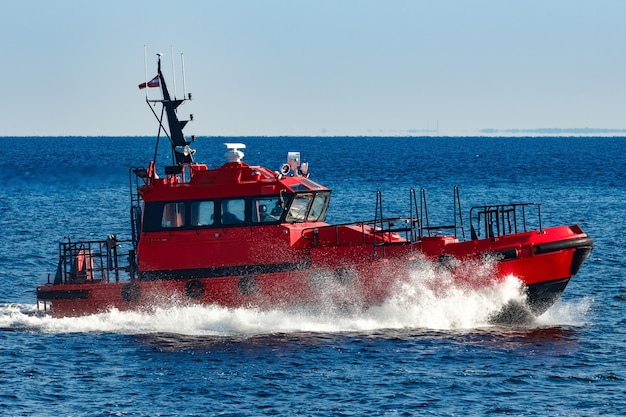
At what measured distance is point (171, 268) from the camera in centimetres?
2341

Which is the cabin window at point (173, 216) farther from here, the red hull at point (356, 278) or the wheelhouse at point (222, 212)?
the red hull at point (356, 278)

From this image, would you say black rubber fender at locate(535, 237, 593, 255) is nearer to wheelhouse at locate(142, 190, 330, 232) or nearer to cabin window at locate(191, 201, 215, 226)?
wheelhouse at locate(142, 190, 330, 232)

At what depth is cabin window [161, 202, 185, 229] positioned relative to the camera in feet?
76.8

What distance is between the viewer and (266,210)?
23.3m

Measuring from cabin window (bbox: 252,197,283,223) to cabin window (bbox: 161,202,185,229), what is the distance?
1.70 metres

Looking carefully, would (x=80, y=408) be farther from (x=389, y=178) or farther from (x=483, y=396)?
(x=389, y=178)

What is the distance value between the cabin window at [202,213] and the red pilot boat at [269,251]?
0.02 m

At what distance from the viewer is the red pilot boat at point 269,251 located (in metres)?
22.6

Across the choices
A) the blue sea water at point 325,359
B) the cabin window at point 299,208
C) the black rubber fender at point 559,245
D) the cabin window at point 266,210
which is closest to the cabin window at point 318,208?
the cabin window at point 299,208

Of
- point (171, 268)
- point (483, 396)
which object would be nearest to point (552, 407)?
point (483, 396)

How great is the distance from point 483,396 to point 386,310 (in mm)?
5048

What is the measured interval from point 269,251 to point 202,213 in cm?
182
